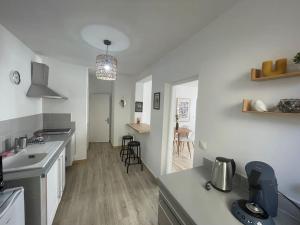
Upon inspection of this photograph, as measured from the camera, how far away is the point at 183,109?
5652 mm

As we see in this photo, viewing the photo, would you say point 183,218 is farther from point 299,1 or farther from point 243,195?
point 299,1

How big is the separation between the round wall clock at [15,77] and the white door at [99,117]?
3.20 metres

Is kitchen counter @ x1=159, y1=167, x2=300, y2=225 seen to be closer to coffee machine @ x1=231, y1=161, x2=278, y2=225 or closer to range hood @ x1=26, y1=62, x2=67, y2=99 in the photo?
coffee machine @ x1=231, y1=161, x2=278, y2=225

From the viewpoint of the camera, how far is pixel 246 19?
3.86ft

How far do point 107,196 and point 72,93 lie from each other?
238 centimetres

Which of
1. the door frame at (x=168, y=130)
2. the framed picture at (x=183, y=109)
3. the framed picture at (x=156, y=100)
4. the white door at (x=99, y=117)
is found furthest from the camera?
the framed picture at (x=183, y=109)

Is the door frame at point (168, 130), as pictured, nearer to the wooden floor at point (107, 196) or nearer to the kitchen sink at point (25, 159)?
the wooden floor at point (107, 196)

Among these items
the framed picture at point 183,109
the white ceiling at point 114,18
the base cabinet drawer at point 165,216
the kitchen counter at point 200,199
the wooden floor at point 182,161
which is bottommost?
the wooden floor at point 182,161

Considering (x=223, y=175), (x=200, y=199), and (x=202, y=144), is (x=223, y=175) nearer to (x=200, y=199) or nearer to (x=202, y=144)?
(x=200, y=199)

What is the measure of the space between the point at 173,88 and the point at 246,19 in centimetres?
145

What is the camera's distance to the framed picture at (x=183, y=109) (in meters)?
5.58

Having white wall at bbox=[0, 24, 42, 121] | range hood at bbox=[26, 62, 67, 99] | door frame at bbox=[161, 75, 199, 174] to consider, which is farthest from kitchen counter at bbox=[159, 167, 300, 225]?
range hood at bbox=[26, 62, 67, 99]

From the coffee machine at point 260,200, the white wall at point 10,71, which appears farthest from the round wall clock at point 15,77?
the coffee machine at point 260,200

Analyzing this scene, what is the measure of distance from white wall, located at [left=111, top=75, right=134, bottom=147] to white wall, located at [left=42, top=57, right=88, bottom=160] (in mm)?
1275
